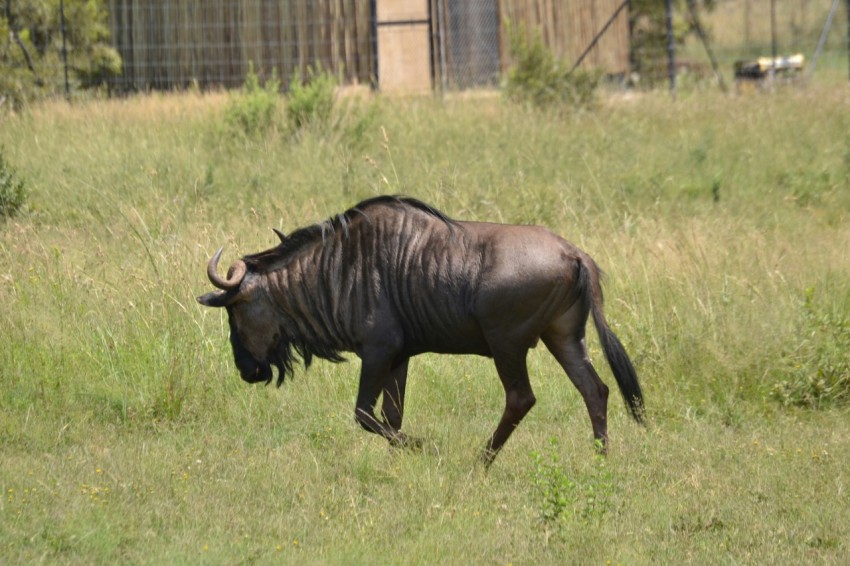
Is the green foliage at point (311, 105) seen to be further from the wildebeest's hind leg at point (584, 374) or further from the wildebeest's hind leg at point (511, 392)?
the wildebeest's hind leg at point (511, 392)

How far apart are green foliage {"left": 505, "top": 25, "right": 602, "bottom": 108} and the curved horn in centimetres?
1073

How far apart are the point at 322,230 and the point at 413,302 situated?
28.4 inches

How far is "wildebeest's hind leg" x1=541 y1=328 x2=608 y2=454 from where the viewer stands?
723cm

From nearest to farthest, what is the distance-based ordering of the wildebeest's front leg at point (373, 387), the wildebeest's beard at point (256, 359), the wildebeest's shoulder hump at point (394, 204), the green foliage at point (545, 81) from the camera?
the wildebeest's front leg at point (373, 387), the wildebeest's shoulder hump at point (394, 204), the wildebeest's beard at point (256, 359), the green foliage at point (545, 81)

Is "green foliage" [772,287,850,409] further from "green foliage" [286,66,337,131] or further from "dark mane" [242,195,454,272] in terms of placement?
"green foliage" [286,66,337,131]

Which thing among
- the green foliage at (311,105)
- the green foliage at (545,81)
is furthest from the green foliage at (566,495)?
the green foliage at (545,81)

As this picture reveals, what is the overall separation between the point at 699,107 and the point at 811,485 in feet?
41.3

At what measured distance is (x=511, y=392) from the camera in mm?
7105

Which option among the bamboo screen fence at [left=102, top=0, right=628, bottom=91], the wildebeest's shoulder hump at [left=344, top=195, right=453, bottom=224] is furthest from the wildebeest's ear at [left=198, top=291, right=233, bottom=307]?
the bamboo screen fence at [left=102, top=0, right=628, bottom=91]

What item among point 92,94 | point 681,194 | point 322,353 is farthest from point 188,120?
point 322,353

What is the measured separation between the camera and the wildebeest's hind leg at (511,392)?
6988 millimetres

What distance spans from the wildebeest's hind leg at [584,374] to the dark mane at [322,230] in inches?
38.7

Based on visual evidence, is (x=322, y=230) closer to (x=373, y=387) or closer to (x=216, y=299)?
(x=216, y=299)

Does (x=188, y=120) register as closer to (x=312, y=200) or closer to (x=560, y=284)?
(x=312, y=200)
